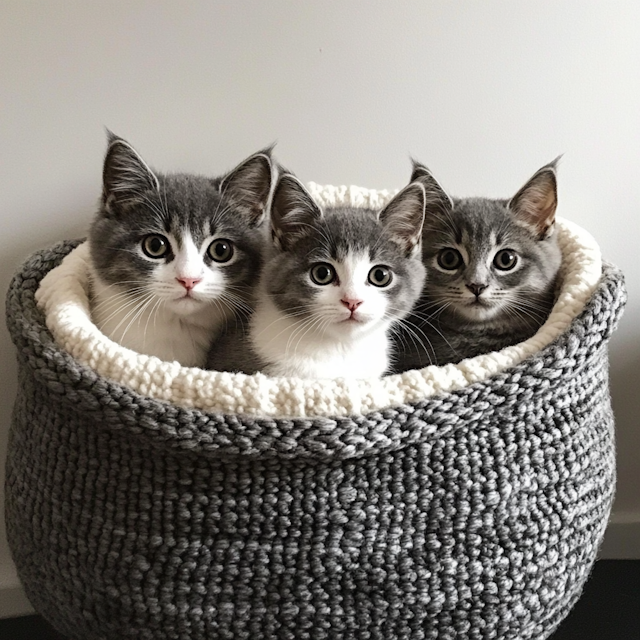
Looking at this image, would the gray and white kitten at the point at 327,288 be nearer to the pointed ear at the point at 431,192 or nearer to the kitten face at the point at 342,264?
the kitten face at the point at 342,264

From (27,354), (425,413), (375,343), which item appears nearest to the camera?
(425,413)

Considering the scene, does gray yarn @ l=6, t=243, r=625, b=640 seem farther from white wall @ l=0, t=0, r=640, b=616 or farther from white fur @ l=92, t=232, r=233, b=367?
white wall @ l=0, t=0, r=640, b=616

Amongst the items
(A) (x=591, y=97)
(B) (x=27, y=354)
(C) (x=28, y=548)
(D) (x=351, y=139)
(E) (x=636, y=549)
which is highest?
(A) (x=591, y=97)

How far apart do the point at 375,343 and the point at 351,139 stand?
55cm

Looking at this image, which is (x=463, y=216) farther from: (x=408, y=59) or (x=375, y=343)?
(x=408, y=59)

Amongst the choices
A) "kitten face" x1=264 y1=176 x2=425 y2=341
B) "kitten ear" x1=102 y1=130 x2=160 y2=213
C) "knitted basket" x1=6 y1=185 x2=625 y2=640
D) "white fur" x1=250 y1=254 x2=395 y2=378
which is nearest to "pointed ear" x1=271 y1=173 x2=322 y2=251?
"kitten face" x1=264 y1=176 x2=425 y2=341

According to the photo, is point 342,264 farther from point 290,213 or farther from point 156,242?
point 156,242

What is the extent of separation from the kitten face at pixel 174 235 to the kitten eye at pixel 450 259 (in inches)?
14.7

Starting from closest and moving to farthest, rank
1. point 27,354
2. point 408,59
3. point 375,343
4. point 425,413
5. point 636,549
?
point 425,413
point 27,354
point 375,343
point 408,59
point 636,549

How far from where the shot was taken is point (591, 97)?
1404 mm

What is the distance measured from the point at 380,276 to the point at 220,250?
29 cm

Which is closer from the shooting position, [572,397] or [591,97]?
[572,397]

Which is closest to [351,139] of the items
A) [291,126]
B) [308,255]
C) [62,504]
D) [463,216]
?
[291,126]

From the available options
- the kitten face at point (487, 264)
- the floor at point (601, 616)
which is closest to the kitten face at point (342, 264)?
the kitten face at point (487, 264)
